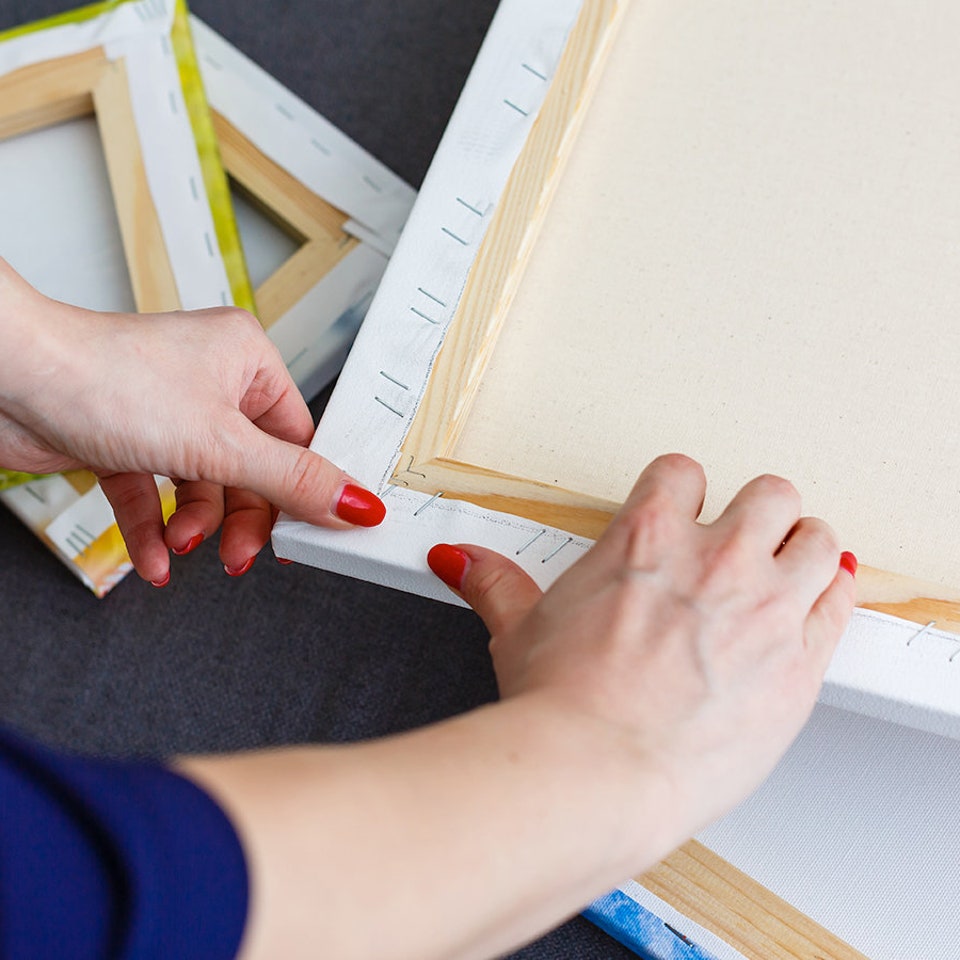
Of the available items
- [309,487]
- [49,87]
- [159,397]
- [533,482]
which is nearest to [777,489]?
[533,482]

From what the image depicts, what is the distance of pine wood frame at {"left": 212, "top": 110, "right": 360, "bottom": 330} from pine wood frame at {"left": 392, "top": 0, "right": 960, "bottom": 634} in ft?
1.66

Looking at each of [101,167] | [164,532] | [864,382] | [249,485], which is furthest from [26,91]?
[864,382]

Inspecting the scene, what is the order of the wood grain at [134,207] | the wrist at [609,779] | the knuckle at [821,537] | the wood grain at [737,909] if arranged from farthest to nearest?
the wood grain at [134,207] → the wood grain at [737,909] → the knuckle at [821,537] → the wrist at [609,779]

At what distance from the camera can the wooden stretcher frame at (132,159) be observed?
1.06 metres

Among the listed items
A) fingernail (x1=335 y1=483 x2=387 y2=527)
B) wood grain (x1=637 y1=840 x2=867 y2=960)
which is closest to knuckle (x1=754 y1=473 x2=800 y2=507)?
fingernail (x1=335 y1=483 x2=387 y2=527)

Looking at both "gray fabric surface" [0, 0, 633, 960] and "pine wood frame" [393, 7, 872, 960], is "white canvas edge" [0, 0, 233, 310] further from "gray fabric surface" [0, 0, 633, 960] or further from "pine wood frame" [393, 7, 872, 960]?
"pine wood frame" [393, 7, 872, 960]

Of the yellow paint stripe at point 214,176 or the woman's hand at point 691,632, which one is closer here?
the woman's hand at point 691,632

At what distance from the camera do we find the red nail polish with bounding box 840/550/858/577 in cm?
52

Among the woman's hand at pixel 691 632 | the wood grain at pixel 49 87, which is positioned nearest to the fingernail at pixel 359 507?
the woman's hand at pixel 691 632

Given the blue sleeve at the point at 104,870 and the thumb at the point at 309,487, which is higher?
the thumb at the point at 309,487

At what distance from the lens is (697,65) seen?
69cm

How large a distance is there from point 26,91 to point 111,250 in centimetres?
20

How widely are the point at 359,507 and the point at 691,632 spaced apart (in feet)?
0.71

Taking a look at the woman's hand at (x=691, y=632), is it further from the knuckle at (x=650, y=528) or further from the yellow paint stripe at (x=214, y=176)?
the yellow paint stripe at (x=214, y=176)
